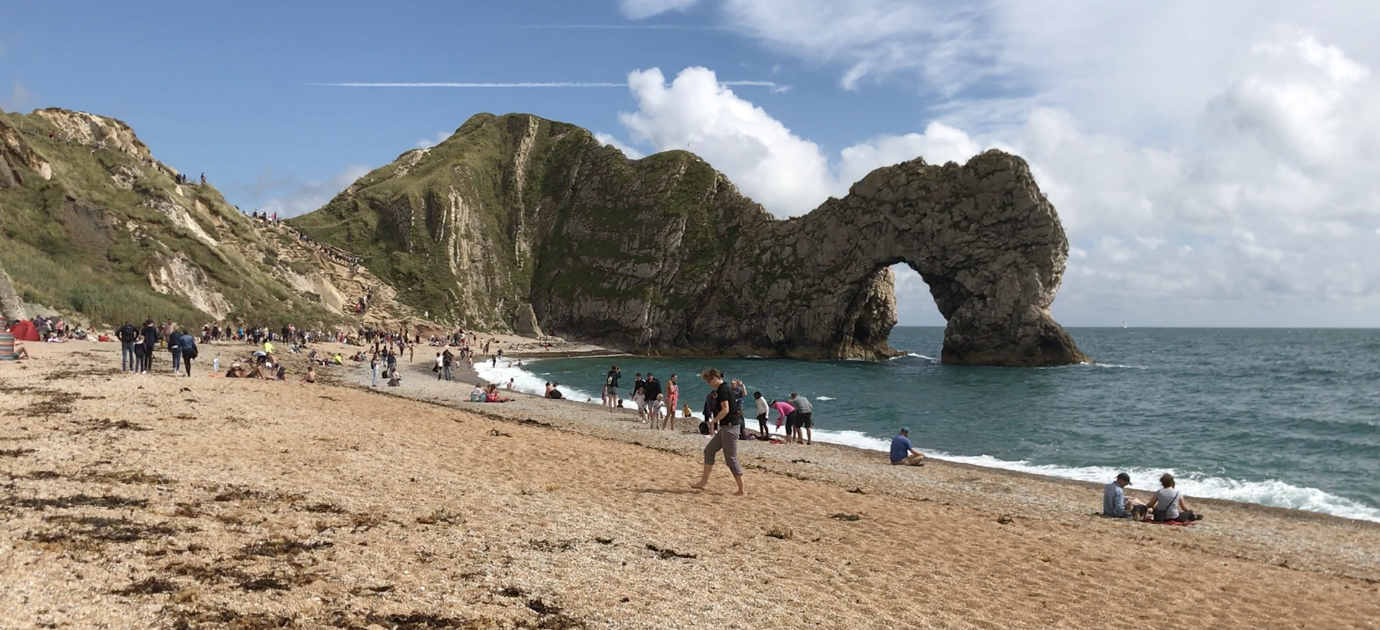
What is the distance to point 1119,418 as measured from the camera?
34.9 meters

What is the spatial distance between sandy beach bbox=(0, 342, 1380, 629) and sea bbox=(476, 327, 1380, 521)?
17.9ft

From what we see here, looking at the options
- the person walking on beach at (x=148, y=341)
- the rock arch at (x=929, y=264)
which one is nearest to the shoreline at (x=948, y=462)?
the person walking on beach at (x=148, y=341)

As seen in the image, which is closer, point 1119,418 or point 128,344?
point 128,344

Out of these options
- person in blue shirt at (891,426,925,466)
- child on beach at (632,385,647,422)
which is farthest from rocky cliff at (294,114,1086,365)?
person in blue shirt at (891,426,925,466)

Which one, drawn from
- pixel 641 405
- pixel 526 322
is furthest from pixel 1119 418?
pixel 526 322

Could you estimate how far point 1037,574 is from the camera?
9656 mm

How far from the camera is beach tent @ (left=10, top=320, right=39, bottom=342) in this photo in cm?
3219

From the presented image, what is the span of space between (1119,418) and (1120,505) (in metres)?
22.0

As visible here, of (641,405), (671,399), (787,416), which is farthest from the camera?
(641,405)

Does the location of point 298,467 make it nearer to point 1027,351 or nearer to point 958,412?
point 958,412

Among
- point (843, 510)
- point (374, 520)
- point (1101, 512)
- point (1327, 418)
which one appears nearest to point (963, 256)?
point (1327, 418)

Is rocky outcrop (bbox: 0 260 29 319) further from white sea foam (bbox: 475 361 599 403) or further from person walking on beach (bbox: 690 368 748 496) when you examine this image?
person walking on beach (bbox: 690 368 748 496)

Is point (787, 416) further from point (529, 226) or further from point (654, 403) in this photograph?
point (529, 226)

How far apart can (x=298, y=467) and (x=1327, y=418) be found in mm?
41681
